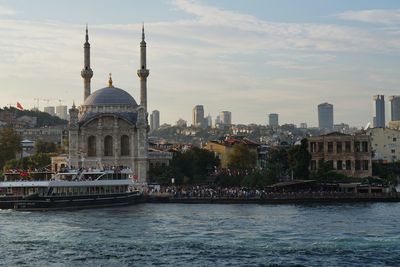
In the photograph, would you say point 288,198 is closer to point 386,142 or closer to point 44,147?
point 386,142

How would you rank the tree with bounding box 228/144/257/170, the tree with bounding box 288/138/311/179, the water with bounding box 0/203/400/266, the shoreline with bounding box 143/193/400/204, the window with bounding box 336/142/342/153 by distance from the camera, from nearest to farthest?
the water with bounding box 0/203/400/266 → the shoreline with bounding box 143/193/400/204 → the tree with bounding box 288/138/311/179 → the window with bounding box 336/142/342/153 → the tree with bounding box 228/144/257/170

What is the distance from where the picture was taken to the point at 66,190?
72.3m

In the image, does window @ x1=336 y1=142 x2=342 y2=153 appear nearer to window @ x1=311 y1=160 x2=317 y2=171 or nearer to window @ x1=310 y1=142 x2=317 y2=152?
window @ x1=310 y1=142 x2=317 y2=152

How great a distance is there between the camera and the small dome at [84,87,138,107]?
311 ft

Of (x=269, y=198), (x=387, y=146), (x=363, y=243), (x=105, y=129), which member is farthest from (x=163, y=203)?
(x=387, y=146)

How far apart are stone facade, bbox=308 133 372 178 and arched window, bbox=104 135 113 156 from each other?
22832mm

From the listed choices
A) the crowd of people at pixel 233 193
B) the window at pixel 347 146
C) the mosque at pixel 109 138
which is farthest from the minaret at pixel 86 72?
the window at pixel 347 146

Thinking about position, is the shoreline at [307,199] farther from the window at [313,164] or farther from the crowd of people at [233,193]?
the window at [313,164]

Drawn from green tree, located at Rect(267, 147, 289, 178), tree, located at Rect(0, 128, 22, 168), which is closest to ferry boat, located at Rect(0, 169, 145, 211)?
green tree, located at Rect(267, 147, 289, 178)

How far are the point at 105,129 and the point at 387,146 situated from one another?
52028 mm

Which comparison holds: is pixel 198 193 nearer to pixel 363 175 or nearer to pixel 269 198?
pixel 269 198

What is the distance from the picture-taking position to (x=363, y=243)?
44.3 m

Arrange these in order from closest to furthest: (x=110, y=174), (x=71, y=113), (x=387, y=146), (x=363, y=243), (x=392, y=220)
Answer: (x=363, y=243)
(x=392, y=220)
(x=110, y=174)
(x=71, y=113)
(x=387, y=146)

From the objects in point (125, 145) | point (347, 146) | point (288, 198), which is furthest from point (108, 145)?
point (347, 146)
